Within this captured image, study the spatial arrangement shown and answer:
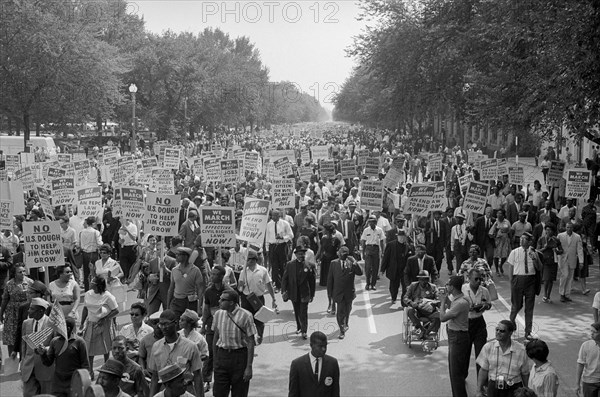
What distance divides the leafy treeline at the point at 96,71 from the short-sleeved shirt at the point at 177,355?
1803 inches

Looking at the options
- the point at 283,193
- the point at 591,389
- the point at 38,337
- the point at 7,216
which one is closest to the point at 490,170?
the point at 283,193

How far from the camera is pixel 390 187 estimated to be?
26.8m

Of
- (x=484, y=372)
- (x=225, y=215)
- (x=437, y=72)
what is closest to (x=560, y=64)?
(x=225, y=215)

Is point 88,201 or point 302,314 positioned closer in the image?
point 302,314

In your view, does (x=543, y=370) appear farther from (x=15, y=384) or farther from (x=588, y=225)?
(x=588, y=225)

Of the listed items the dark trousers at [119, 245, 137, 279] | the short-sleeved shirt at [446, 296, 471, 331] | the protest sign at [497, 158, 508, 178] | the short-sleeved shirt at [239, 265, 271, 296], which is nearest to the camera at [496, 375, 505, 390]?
the short-sleeved shirt at [446, 296, 471, 331]

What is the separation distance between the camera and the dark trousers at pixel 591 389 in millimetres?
8961

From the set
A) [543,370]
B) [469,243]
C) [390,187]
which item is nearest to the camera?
[543,370]

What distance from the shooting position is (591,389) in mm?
8984

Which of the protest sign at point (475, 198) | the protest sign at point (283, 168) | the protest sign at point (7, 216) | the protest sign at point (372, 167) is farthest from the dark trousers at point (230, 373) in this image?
the protest sign at point (372, 167)

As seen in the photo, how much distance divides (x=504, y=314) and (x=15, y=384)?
8.33m

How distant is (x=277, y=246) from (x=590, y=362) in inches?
375

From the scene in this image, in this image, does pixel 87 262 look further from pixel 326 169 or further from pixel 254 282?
pixel 326 169

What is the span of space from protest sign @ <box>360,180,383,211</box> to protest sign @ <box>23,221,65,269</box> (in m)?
8.10
